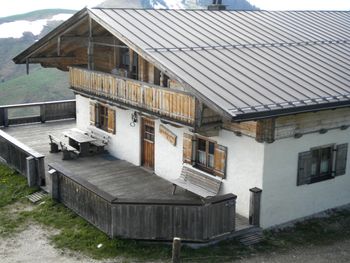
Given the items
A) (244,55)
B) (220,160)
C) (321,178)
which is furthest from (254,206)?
(244,55)

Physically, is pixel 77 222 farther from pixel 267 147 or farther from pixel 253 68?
pixel 253 68

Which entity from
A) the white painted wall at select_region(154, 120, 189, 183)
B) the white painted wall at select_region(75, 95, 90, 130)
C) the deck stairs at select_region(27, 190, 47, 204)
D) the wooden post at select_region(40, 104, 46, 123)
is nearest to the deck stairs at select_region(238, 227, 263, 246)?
the white painted wall at select_region(154, 120, 189, 183)

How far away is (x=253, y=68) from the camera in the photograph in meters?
16.4

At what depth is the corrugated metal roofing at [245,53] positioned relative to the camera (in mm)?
14797

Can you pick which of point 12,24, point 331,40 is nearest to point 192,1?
point 12,24

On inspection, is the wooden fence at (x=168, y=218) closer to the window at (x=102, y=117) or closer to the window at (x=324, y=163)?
the window at (x=324, y=163)

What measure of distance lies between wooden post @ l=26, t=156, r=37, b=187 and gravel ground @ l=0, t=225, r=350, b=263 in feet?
12.8

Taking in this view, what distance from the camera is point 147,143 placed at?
786 inches

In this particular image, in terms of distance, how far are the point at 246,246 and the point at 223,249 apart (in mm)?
733

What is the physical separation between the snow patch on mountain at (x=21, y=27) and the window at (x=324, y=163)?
416 feet

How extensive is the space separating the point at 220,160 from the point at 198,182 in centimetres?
121

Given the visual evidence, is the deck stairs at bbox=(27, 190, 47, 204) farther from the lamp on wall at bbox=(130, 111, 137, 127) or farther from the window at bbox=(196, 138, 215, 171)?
the window at bbox=(196, 138, 215, 171)

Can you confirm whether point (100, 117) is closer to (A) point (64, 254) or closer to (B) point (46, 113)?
(B) point (46, 113)

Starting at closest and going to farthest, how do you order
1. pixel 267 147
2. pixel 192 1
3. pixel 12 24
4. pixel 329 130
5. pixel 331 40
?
pixel 267 147, pixel 329 130, pixel 331 40, pixel 12 24, pixel 192 1
